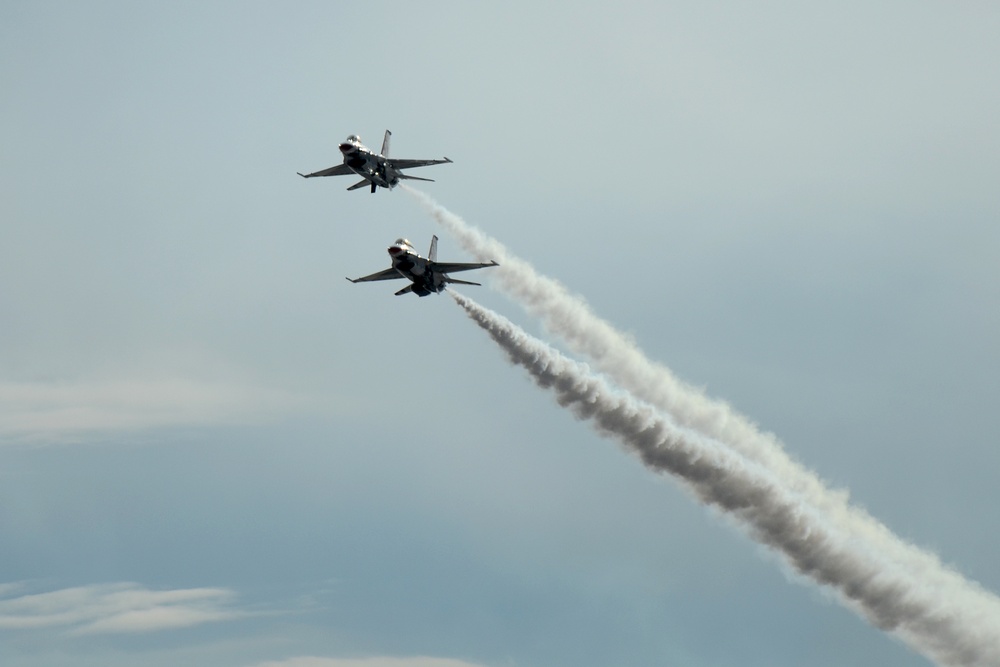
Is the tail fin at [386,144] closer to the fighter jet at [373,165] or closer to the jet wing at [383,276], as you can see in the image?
the fighter jet at [373,165]

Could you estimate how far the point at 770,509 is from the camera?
10350cm

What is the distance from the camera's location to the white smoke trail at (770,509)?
99.9 meters

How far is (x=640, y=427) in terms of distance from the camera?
106 m

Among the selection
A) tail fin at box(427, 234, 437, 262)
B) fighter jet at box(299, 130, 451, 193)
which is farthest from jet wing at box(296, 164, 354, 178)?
tail fin at box(427, 234, 437, 262)

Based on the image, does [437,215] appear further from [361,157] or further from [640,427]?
[640,427]

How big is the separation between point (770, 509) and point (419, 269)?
35.2 m

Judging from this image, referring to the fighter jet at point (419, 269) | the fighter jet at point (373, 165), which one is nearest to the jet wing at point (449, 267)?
the fighter jet at point (419, 269)

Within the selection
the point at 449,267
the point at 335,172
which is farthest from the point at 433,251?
the point at 335,172

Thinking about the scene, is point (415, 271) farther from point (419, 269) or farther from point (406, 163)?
point (406, 163)

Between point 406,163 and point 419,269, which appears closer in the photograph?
point 419,269

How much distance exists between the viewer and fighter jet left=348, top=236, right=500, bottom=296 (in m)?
99.2

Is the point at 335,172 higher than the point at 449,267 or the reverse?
higher

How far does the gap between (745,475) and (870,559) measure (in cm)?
1213

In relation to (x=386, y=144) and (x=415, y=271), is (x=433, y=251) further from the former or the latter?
(x=386, y=144)
